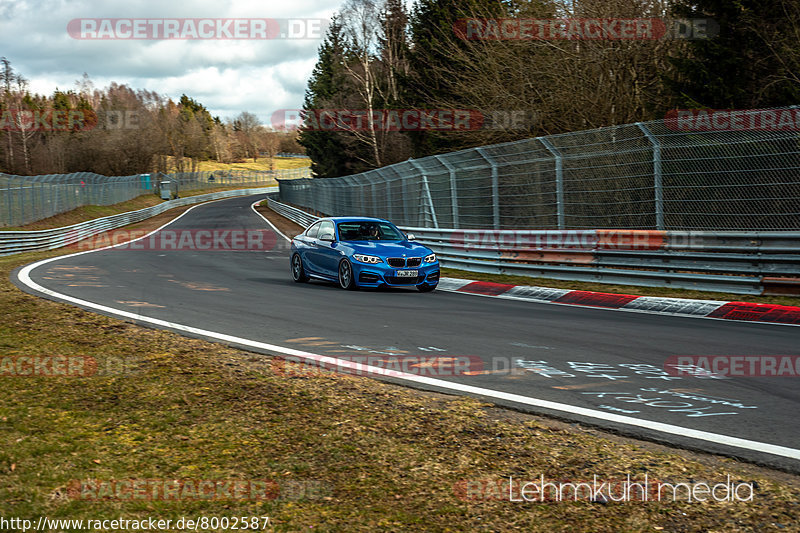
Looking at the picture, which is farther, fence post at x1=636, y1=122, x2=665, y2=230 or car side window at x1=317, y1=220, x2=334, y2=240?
car side window at x1=317, y1=220, x2=334, y2=240

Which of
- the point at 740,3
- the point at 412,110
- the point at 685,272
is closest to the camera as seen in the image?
the point at 685,272

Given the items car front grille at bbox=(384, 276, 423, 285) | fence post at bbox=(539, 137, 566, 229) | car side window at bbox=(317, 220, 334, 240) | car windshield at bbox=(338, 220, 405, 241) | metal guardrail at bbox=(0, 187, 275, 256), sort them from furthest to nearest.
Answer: metal guardrail at bbox=(0, 187, 275, 256) → car side window at bbox=(317, 220, 334, 240) → car windshield at bbox=(338, 220, 405, 241) → fence post at bbox=(539, 137, 566, 229) → car front grille at bbox=(384, 276, 423, 285)

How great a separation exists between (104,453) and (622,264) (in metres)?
10.8

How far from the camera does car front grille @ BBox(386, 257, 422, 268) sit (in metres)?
13.8

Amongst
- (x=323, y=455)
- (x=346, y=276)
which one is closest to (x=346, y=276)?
(x=346, y=276)

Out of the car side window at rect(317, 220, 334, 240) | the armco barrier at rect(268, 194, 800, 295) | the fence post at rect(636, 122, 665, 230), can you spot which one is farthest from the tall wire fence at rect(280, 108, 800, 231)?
the car side window at rect(317, 220, 334, 240)

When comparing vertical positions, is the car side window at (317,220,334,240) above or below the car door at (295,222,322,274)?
above

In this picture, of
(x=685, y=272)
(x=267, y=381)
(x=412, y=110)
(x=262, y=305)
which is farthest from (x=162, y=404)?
(x=412, y=110)

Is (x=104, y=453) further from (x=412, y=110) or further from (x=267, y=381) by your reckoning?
(x=412, y=110)

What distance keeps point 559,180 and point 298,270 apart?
5662 millimetres

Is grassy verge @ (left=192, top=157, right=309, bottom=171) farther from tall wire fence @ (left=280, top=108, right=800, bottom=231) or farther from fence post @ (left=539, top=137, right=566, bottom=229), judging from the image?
fence post @ (left=539, top=137, right=566, bottom=229)

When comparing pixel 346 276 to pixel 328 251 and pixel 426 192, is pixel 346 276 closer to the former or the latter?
pixel 328 251

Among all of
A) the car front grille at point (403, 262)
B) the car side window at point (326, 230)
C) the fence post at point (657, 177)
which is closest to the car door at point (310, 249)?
the car side window at point (326, 230)

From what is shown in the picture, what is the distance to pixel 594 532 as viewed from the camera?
10.0 feet
